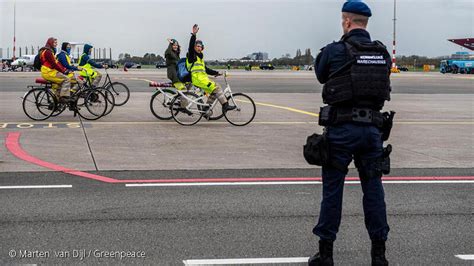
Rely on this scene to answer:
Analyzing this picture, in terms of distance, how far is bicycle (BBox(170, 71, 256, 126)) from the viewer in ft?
47.1

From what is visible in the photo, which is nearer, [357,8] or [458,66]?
[357,8]

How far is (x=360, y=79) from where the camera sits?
470 cm

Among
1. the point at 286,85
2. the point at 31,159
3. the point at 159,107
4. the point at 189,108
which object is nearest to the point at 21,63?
the point at 286,85

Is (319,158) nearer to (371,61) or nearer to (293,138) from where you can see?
(371,61)

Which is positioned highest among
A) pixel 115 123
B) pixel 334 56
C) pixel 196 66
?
pixel 196 66

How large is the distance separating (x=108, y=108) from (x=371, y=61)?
1271 centimetres

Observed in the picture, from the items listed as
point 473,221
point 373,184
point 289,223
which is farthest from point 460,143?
point 373,184

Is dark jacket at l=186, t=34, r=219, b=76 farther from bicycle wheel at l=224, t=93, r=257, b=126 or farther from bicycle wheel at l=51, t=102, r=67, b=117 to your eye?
bicycle wheel at l=51, t=102, r=67, b=117

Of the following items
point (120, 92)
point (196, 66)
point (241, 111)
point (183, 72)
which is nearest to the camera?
point (196, 66)

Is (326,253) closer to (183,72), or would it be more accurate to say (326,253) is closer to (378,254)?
(378,254)

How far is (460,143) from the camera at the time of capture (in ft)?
40.1

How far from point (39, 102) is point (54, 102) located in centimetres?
35

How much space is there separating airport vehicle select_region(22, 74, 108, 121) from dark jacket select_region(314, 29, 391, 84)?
11.1m

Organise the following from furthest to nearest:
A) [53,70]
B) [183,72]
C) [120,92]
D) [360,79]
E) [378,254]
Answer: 1. [120,92]
2. [53,70]
3. [183,72]
4. [378,254]
5. [360,79]
